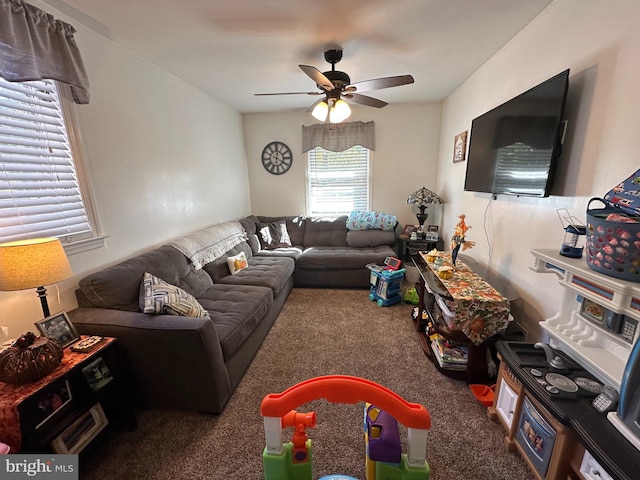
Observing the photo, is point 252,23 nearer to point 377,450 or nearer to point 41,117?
point 41,117

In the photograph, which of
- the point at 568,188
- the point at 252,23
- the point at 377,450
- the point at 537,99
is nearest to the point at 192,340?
the point at 377,450

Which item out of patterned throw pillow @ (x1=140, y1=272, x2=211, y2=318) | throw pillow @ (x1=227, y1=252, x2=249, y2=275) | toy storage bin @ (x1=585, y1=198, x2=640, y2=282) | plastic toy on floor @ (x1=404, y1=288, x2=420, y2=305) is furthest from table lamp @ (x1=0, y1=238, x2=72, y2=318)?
plastic toy on floor @ (x1=404, y1=288, x2=420, y2=305)

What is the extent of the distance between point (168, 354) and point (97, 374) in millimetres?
330

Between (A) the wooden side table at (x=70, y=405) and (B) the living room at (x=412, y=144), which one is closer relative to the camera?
(A) the wooden side table at (x=70, y=405)

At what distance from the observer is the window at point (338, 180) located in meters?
4.19

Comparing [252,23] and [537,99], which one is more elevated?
[252,23]

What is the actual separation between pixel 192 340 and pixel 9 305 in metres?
0.99

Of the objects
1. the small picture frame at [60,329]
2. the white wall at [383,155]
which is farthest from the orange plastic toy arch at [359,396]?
the white wall at [383,155]

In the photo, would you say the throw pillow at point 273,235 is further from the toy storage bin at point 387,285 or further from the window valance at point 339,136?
the toy storage bin at point 387,285

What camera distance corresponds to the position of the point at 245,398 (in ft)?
5.67

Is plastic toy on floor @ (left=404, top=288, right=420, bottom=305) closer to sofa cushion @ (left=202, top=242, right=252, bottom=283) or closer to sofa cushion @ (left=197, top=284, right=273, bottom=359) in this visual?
sofa cushion @ (left=197, top=284, right=273, bottom=359)

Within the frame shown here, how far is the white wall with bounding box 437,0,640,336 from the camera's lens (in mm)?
1191

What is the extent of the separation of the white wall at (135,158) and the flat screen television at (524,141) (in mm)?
2879

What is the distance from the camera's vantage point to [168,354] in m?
1.51
